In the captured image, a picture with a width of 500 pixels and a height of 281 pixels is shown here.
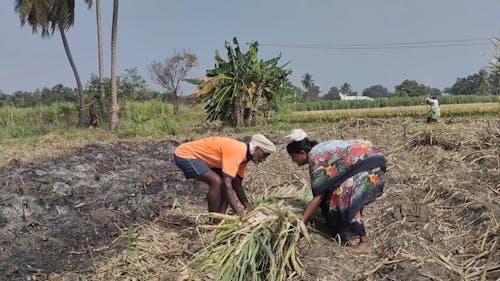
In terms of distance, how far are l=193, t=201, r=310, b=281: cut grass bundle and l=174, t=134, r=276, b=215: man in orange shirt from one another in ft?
1.55

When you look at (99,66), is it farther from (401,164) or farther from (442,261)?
(442,261)

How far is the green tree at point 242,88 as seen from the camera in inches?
590

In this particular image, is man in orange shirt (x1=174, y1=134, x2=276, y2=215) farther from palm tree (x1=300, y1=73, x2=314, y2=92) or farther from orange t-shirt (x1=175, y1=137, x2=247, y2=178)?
palm tree (x1=300, y1=73, x2=314, y2=92)

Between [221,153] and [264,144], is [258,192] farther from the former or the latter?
[264,144]

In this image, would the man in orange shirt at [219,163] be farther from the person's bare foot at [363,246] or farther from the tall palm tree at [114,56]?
the tall palm tree at [114,56]

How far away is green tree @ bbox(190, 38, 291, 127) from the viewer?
14984 millimetres

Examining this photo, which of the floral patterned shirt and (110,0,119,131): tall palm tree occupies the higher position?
(110,0,119,131): tall palm tree

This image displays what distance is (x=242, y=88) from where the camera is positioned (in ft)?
49.1

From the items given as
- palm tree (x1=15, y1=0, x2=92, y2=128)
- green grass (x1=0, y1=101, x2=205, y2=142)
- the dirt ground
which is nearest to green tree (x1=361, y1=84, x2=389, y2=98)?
green grass (x1=0, y1=101, x2=205, y2=142)

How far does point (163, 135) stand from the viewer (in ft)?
45.3

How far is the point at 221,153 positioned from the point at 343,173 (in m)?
1.10

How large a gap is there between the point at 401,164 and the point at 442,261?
2891 millimetres

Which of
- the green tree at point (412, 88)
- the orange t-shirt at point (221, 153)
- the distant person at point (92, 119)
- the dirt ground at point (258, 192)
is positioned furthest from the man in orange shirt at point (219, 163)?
the green tree at point (412, 88)

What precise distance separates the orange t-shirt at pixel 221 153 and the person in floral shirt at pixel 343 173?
0.58 m
